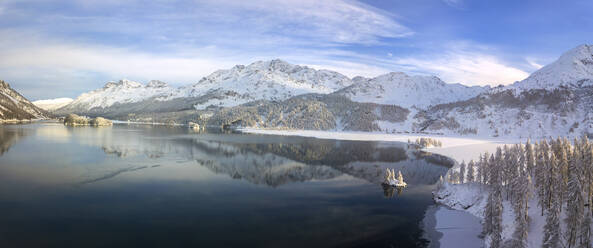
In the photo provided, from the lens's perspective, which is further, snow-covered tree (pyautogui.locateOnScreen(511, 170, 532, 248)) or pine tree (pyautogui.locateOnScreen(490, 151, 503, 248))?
snow-covered tree (pyautogui.locateOnScreen(511, 170, 532, 248))

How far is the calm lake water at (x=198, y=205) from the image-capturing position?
3000 cm

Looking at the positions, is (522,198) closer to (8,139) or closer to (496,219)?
(496,219)

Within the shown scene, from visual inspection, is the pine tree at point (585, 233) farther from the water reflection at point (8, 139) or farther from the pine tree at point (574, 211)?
the water reflection at point (8, 139)

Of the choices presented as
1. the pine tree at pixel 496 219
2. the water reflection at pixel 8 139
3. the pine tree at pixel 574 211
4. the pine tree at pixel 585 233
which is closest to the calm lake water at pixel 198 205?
the pine tree at pixel 496 219

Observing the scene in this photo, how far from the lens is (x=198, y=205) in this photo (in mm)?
40094

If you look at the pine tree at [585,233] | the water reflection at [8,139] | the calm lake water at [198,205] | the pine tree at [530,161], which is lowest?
the calm lake water at [198,205]

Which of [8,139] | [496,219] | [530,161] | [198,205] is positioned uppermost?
[530,161]


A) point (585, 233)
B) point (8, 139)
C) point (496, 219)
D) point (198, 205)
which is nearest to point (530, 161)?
point (496, 219)

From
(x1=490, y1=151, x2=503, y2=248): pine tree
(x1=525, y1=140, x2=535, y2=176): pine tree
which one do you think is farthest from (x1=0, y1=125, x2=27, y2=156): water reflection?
(x1=525, y1=140, x2=535, y2=176): pine tree

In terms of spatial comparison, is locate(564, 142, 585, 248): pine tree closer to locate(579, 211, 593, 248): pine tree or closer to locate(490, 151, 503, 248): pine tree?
locate(579, 211, 593, 248): pine tree

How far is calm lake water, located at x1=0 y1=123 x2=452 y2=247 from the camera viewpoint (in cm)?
3000

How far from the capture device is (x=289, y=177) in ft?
204

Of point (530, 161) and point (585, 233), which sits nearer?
point (585, 233)

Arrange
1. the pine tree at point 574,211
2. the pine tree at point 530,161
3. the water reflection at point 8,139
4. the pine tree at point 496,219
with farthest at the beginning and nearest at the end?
the water reflection at point 8,139
the pine tree at point 530,161
the pine tree at point 496,219
the pine tree at point 574,211
